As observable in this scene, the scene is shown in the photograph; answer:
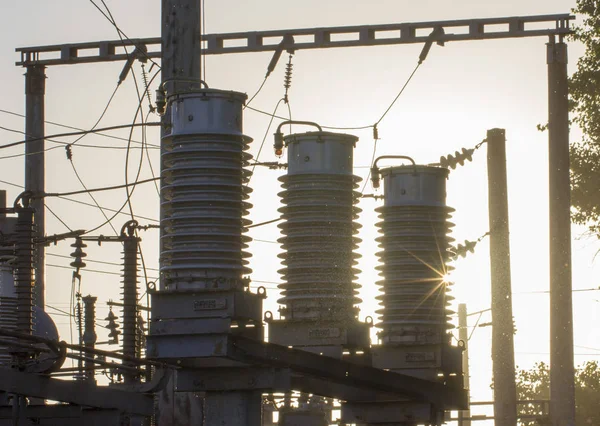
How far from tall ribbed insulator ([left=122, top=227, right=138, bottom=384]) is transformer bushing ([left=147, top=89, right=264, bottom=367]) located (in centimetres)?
974

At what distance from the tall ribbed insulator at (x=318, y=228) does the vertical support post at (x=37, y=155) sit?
43.9 feet

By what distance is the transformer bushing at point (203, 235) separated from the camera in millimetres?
11539

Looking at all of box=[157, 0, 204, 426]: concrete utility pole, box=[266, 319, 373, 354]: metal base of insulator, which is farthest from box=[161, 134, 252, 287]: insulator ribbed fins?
box=[157, 0, 204, 426]: concrete utility pole

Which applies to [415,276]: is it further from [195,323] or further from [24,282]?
[24,282]

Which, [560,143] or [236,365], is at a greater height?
[560,143]

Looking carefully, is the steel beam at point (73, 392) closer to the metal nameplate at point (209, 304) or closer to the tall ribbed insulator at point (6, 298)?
the tall ribbed insulator at point (6, 298)

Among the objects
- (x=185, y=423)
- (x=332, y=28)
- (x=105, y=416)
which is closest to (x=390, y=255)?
(x=185, y=423)

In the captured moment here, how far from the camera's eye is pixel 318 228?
1389cm

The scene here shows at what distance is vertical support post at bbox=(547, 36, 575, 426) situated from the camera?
77.3 ft

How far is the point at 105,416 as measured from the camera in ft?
61.7

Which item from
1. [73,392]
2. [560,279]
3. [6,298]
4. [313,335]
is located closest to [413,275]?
[313,335]

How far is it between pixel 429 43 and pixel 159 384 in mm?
12810

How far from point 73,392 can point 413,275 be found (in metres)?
4.90

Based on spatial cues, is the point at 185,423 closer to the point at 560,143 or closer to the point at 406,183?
the point at 406,183
